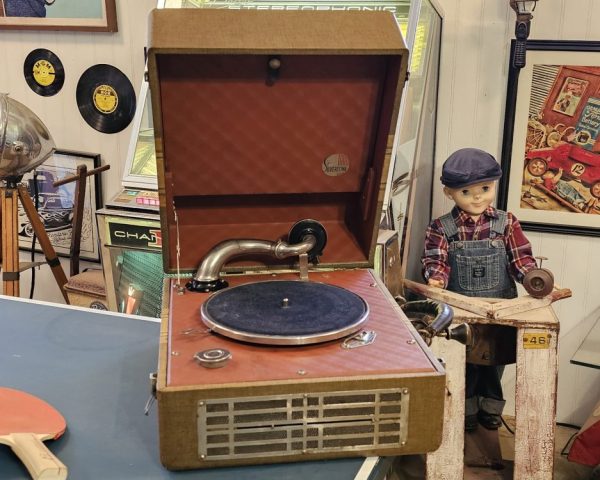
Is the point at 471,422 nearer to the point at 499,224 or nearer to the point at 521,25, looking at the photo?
the point at 499,224

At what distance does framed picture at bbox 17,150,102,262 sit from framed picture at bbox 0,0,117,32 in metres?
0.63

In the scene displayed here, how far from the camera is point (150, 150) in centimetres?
263

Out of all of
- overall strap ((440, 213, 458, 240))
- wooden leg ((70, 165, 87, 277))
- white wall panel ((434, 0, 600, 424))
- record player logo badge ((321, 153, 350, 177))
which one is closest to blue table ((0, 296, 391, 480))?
record player logo badge ((321, 153, 350, 177))

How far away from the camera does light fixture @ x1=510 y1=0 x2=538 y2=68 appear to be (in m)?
2.58

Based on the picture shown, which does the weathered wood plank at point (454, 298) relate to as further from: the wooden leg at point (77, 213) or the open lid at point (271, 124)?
the wooden leg at point (77, 213)

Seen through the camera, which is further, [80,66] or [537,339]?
[80,66]

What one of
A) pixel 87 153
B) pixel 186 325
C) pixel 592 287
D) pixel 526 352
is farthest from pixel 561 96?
pixel 87 153

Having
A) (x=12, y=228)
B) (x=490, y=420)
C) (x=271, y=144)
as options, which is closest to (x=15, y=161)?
(x=12, y=228)

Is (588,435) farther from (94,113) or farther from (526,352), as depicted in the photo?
(94,113)

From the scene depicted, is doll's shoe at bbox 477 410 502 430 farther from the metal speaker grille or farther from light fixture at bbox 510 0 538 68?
the metal speaker grille

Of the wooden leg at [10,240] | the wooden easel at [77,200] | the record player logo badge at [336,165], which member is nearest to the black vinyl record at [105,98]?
the wooden easel at [77,200]

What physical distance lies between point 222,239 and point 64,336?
1.48 feet

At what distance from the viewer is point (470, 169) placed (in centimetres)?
241

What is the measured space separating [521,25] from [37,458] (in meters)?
2.24
